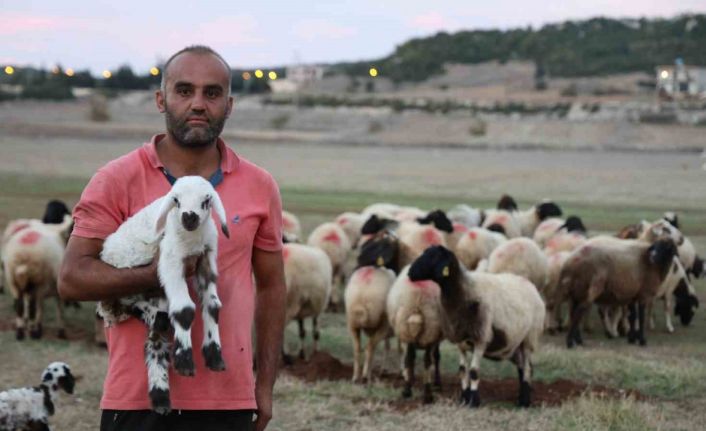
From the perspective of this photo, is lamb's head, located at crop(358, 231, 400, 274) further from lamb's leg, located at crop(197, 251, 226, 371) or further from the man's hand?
lamb's leg, located at crop(197, 251, 226, 371)

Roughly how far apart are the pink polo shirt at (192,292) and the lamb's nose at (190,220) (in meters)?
0.25

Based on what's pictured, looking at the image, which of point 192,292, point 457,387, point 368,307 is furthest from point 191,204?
point 457,387

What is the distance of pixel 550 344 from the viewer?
14625mm

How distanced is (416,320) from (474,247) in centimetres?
630

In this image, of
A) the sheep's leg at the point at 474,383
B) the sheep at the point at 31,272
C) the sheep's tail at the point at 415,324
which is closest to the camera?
the sheep's leg at the point at 474,383

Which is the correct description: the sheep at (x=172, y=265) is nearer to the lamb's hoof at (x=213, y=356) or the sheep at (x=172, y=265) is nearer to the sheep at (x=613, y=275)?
the lamb's hoof at (x=213, y=356)

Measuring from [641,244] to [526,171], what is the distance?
33905mm

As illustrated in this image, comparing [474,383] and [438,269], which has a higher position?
[438,269]

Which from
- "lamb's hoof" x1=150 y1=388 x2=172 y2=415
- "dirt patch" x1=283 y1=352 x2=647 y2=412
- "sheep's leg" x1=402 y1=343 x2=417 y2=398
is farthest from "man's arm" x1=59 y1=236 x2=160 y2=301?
"sheep's leg" x1=402 y1=343 x2=417 y2=398

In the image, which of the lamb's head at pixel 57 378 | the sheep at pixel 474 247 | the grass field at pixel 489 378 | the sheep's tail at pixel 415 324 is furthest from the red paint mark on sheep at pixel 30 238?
the sheep at pixel 474 247

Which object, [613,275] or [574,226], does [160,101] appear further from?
[574,226]

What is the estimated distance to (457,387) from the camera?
37.6ft

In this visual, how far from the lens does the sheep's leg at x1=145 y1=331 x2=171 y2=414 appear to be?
12.4ft

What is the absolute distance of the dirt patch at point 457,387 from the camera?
10.5m
